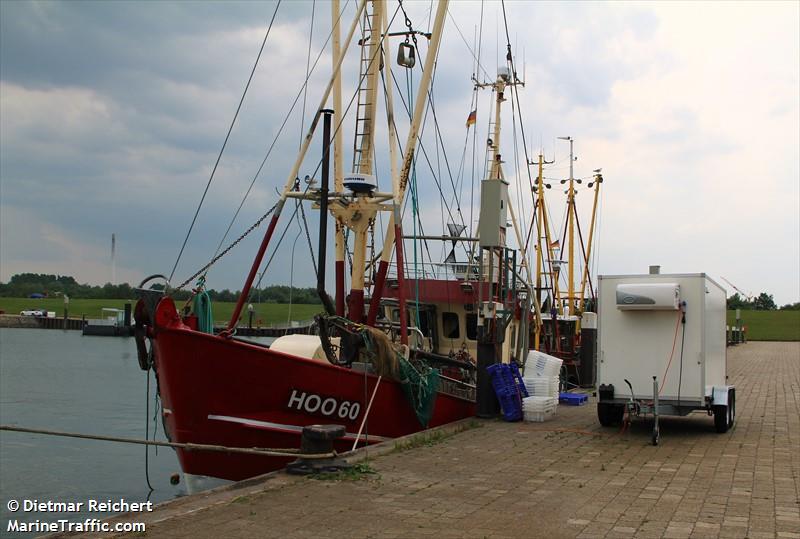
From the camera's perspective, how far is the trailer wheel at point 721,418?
512 inches

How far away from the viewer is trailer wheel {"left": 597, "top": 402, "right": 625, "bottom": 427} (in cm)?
1376

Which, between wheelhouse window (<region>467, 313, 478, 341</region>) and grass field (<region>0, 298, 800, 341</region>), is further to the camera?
grass field (<region>0, 298, 800, 341</region>)

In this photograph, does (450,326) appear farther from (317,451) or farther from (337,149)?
(317,451)

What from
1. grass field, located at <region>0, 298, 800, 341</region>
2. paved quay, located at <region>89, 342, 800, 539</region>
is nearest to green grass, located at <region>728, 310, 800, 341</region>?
grass field, located at <region>0, 298, 800, 341</region>

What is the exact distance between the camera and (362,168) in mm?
16828

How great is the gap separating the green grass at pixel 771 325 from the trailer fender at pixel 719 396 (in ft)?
213

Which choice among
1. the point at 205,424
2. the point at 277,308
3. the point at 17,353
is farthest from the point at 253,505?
the point at 277,308

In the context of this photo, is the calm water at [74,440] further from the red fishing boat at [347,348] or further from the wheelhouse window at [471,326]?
the wheelhouse window at [471,326]

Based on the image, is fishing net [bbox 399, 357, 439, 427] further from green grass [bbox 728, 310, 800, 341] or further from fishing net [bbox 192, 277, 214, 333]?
green grass [bbox 728, 310, 800, 341]

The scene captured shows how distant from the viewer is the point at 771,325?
85.6 meters

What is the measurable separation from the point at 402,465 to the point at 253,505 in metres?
2.71

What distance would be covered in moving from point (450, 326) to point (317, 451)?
391 inches

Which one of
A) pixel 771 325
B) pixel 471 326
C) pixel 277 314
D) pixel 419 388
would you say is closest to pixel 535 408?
pixel 419 388

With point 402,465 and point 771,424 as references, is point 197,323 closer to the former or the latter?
point 402,465
